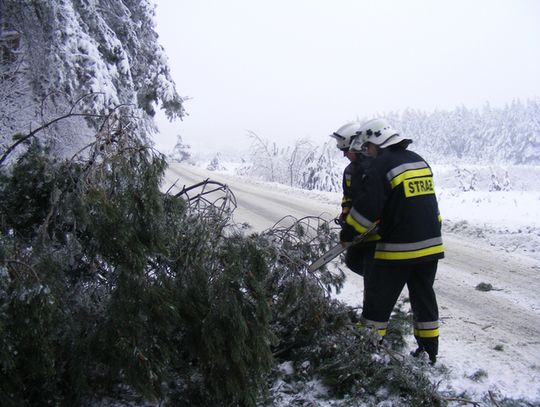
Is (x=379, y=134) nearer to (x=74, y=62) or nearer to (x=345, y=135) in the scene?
(x=345, y=135)

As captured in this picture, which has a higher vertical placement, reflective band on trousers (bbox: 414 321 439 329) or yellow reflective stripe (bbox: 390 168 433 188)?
yellow reflective stripe (bbox: 390 168 433 188)

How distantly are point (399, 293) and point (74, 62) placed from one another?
6125 mm

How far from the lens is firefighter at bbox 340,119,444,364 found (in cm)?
304

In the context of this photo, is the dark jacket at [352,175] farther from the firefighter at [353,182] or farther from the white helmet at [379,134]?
the white helmet at [379,134]

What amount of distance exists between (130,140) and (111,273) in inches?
33.7

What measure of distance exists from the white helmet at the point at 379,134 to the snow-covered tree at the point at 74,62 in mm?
3714

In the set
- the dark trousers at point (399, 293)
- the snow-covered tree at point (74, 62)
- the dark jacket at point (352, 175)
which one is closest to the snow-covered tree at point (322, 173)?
the snow-covered tree at point (74, 62)

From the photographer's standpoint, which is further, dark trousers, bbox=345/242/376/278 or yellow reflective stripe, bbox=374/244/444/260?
dark trousers, bbox=345/242/376/278

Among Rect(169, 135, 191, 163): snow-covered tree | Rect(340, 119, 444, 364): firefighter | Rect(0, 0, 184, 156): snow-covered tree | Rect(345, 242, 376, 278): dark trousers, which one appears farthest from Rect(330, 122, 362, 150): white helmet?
Rect(169, 135, 191, 163): snow-covered tree

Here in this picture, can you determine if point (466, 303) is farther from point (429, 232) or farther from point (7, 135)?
point (7, 135)

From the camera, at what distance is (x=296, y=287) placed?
3.02m

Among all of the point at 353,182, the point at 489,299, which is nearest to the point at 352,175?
the point at 353,182

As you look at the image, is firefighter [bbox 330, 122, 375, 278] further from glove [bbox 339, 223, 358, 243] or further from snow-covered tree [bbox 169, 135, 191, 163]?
snow-covered tree [bbox 169, 135, 191, 163]

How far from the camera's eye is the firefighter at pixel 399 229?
3.04 metres
